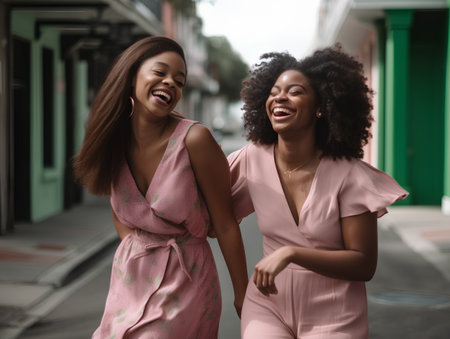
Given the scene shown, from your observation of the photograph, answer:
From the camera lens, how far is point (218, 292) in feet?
9.93

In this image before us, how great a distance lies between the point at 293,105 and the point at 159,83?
1.72ft

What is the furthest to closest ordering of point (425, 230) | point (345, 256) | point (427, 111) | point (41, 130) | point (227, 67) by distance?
point (227, 67) < point (427, 111) < point (41, 130) < point (425, 230) < point (345, 256)

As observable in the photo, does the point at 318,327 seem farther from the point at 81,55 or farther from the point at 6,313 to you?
the point at 81,55

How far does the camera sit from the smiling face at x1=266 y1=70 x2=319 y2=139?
2.88 m

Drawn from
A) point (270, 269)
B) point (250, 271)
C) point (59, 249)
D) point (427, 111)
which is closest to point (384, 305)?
point (250, 271)

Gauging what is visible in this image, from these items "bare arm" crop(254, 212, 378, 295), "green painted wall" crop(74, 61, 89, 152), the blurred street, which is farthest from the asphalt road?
"green painted wall" crop(74, 61, 89, 152)

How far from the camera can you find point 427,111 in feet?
55.1

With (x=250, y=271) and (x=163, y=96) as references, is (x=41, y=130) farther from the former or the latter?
(x=163, y=96)

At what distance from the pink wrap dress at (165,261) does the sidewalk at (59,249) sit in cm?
339

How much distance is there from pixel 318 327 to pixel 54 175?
41.0 ft

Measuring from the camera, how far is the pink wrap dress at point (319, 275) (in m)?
2.76

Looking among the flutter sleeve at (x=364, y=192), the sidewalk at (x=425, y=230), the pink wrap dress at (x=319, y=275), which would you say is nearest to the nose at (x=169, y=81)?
the pink wrap dress at (x=319, y=275)

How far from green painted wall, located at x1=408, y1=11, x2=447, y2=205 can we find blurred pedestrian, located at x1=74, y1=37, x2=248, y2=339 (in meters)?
14.4

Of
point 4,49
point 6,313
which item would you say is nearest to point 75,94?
point 4,49
